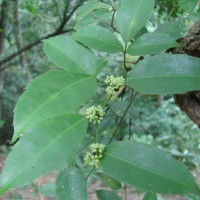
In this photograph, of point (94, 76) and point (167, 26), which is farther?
point (167, 26)

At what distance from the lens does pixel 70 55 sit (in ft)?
1.73

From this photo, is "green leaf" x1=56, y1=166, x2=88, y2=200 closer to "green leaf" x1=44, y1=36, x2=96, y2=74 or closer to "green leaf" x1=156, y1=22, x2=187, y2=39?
"green leaf" x1=44, y1=36, x2=96, y2=74

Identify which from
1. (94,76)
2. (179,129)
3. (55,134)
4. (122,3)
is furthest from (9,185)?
(179,129)

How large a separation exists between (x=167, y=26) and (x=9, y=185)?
0.38 metres

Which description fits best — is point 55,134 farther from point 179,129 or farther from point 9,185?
point 179,129

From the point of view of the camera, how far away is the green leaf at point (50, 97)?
1.48 ft

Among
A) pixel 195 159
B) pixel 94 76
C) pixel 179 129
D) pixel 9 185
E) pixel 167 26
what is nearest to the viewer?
pixel 9 185

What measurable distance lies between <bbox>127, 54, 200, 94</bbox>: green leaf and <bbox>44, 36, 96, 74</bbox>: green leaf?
0.06 meters

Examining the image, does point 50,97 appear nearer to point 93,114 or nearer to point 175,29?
point 93,114

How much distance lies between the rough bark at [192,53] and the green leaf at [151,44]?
0.16 feet

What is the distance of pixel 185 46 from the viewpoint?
59 centimetres

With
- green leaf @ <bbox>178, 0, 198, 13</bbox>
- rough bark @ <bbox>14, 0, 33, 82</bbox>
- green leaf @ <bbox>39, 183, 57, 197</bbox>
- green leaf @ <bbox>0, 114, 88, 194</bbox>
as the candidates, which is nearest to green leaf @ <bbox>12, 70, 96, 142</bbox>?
green leaf @ <bbox>0, 114, 88, 194</bbox>

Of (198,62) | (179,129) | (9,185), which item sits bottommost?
(179,129)

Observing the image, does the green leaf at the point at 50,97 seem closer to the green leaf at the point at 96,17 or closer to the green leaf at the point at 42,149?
the green leaf at the point at 42,149
